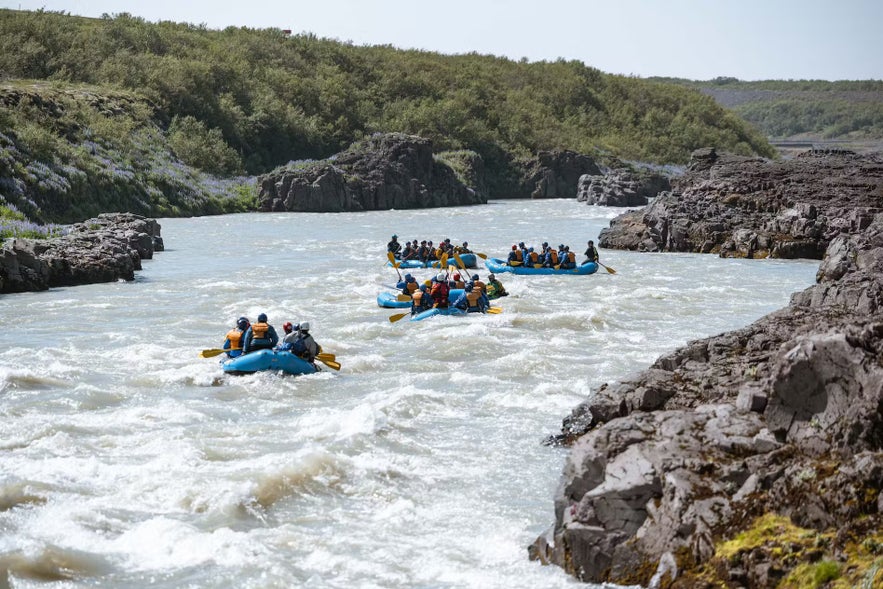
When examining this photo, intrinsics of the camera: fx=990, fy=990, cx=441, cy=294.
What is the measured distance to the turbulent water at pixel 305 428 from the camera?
958 centimetres

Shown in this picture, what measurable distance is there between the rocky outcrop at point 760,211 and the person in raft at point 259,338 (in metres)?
21.9

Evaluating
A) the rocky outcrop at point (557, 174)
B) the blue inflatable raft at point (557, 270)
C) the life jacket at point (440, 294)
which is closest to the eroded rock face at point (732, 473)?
the life jacket at point (440, 294)

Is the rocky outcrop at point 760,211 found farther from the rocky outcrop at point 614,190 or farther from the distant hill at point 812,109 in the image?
the distant hill at point 812,109

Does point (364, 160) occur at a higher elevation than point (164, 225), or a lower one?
higher

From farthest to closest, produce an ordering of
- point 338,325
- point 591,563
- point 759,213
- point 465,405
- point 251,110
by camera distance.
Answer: point 251,110, point 759,213, point 338,325, point 465,405, point 591,563

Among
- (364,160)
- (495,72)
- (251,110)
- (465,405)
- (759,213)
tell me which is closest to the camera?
(465,405)

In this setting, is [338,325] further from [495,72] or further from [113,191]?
[495,72]

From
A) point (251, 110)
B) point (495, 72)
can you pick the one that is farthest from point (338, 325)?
point (495, 72)

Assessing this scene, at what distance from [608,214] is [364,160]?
16115mm

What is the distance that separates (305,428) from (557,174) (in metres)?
63.4

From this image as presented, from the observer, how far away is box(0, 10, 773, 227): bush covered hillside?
4950 cm

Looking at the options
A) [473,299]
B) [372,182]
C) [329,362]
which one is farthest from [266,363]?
[372,182]

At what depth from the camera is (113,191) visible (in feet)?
152

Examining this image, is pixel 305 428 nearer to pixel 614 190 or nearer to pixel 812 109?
pixel 614 190
